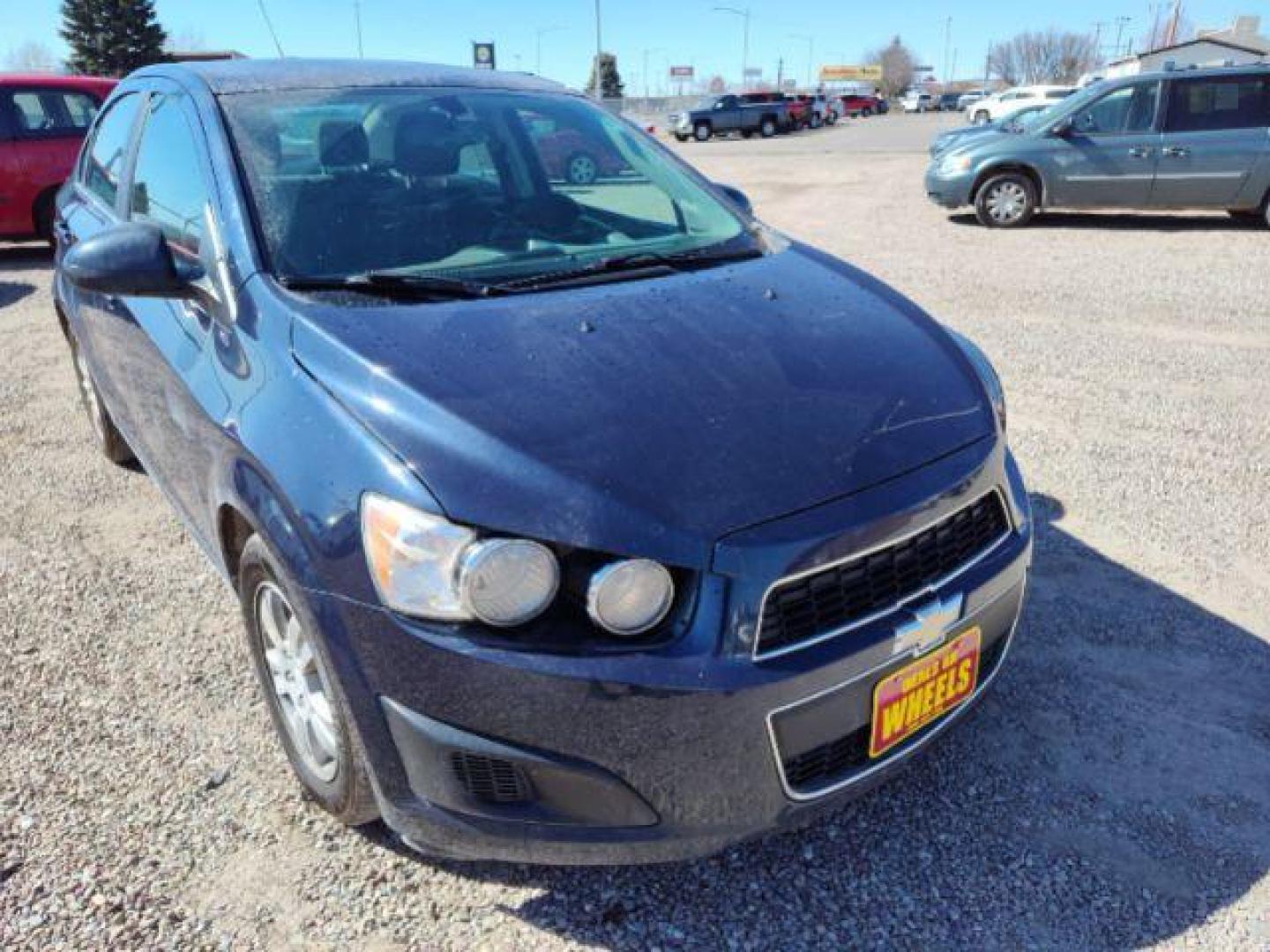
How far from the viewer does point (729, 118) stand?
122ft

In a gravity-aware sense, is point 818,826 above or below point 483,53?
below

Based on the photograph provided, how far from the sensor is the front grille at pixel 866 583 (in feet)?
5.70

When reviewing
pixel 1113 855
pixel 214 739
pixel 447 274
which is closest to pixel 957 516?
pixel 1113 855

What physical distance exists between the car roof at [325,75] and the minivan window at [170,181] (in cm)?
14

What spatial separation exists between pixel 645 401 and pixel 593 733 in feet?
2.20

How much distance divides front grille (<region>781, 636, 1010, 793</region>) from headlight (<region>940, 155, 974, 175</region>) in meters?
10.3

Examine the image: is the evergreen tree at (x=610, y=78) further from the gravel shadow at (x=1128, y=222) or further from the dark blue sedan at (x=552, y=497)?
the dark blue sedan at (x=552, y=497)

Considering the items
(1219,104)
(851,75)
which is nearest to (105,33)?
(1219,104)

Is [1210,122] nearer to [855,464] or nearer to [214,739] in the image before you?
[855,464]

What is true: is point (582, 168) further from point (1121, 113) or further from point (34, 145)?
point (1121, 113)

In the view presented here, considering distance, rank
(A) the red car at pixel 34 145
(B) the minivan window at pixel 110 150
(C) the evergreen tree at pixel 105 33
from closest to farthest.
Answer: (B) the minivan window at pixel 110 150
(A) the red car at pixel 34 145
(C) the evergreen tree at pixel 105 33

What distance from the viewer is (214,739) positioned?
257 cm

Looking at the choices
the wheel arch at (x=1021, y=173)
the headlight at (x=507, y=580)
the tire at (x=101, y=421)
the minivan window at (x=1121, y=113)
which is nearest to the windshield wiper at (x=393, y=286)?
the headlight at (x=507, y=580)

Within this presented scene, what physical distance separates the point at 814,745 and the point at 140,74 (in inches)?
132
